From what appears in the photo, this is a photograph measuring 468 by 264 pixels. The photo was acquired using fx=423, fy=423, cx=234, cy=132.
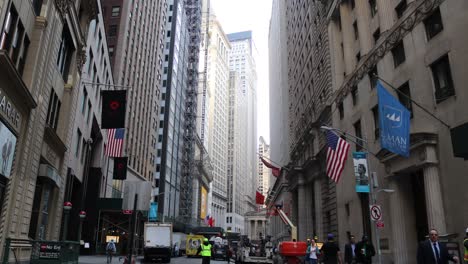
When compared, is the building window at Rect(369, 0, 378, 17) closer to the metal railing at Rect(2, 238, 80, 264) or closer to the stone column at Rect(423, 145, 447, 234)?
the stone column at Rect(423, 145, 447, 234)

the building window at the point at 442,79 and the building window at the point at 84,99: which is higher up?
the building window at the point at 84,99

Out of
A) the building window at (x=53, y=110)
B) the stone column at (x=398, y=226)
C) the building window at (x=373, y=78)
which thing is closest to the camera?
the stone column at (x=398, y=226)

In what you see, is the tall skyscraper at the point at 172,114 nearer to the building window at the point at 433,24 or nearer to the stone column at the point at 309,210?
the stone column at the point at 309,210

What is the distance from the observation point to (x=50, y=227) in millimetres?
25359

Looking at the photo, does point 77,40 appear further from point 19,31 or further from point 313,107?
point 313,107

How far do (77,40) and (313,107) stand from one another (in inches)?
1012

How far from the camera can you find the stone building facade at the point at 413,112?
18.2 metres

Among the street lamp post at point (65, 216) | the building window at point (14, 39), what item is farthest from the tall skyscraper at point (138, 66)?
the building window at point (14, 39)

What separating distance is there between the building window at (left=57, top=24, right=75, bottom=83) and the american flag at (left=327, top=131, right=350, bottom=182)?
1732cm

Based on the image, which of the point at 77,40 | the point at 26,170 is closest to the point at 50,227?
the point at 26,170

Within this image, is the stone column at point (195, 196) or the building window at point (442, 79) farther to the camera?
the stone column at point (195, 196)

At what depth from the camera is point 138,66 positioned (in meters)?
69.8

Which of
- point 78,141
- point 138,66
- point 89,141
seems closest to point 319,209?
point 89,141

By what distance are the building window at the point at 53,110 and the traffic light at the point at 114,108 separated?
3.13 metres
